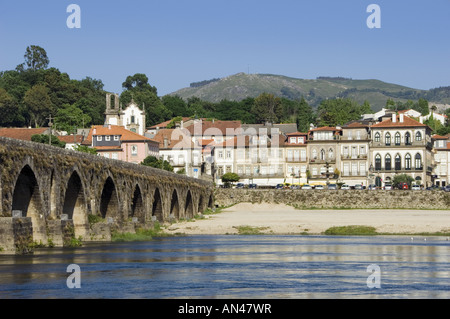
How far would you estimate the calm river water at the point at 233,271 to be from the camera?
3812 centimetres

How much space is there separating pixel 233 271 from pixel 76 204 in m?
23.6

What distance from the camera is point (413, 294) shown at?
124ft

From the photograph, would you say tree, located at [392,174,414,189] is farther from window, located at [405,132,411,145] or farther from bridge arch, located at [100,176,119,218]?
bridge arch, located at [100,176,119,218]

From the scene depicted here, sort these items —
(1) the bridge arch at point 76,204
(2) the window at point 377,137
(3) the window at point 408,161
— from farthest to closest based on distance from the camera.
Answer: (2) the window at point 377,137, (3) the window at point 408,161, (1) the bridge arch at point 76,204

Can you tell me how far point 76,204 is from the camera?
67312 mm

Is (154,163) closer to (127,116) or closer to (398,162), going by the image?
(127,116)

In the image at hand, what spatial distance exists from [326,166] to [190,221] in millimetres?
61141

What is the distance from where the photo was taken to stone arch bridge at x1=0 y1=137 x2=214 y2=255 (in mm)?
50781

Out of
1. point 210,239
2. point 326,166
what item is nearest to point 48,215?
point 210,239

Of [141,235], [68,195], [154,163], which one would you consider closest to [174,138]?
[154,163]

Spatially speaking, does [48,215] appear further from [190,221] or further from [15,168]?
[190,221]

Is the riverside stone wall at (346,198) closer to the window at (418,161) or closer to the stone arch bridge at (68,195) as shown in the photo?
the window at (418,161)

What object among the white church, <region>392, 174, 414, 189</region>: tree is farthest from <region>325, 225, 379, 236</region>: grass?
the white church

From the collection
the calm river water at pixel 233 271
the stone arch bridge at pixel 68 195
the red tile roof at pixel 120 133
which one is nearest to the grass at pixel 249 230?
the stone arch bridge at pixel 68 195
